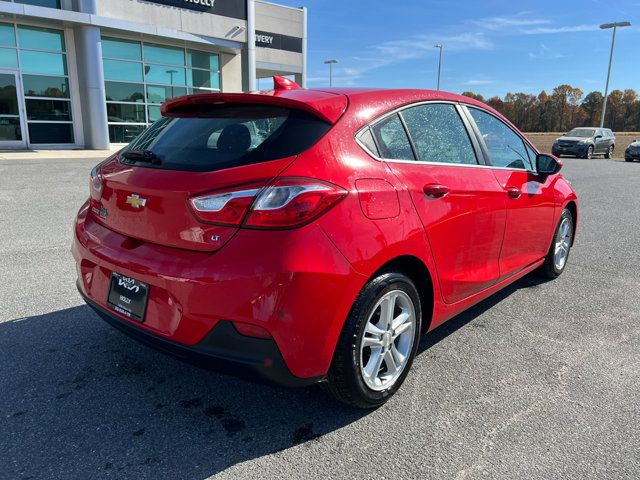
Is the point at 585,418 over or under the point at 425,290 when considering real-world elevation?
under

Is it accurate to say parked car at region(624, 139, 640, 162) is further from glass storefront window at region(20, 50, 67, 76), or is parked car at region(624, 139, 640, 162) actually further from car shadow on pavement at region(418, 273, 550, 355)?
glass storefront window at region(20, 50, 67, 76)

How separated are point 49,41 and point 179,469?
19505 mm

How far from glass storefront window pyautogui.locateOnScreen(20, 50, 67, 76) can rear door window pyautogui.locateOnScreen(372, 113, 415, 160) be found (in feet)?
60.9

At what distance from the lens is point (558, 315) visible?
3.98 m

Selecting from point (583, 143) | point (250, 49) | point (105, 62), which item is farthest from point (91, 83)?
point (583, 143)

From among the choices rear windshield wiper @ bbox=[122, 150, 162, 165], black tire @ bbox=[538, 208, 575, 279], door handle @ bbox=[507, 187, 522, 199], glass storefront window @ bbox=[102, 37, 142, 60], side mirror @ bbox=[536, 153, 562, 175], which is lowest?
black tire @ bbox=[538, 208, 575, 279]

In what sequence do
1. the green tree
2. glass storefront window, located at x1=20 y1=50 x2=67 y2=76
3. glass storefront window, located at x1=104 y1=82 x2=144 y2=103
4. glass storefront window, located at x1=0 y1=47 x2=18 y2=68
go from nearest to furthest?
glass storefront window, located at x1=0 y1=47 x2=18 y2=68 < glass storefront window, located at x1=20 y1=50 x2=67 y2=76 < glass storefront window, located at x1=104 y1=82 x2=144 y2=103 < the green tree

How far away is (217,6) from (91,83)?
6.90 metres

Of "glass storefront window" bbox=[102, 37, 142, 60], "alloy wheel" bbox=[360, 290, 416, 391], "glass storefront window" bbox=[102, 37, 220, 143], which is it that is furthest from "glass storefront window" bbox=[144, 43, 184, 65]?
"alloy wheel" bbox=[360, 290, 416, 391]

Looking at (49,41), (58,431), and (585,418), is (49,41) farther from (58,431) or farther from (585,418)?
(585,418)

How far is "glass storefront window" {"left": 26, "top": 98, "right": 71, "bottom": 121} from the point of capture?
57.5 ft

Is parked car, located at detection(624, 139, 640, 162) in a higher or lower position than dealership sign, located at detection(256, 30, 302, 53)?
lower

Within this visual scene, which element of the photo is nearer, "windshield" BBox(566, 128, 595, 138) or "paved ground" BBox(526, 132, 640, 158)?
"windshield" BBox(566, 128, 595, 138)

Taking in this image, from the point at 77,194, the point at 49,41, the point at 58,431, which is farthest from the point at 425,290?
the point at 49,41
